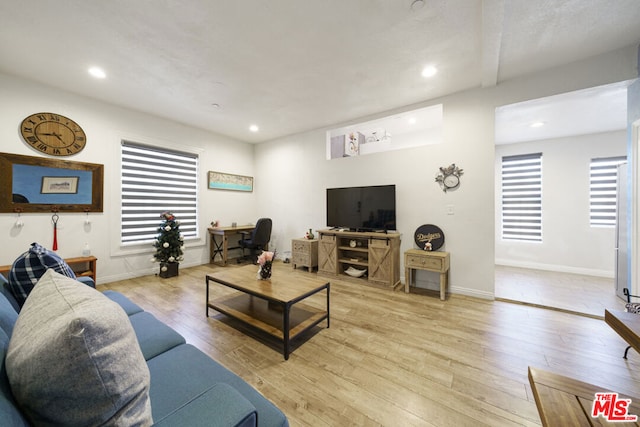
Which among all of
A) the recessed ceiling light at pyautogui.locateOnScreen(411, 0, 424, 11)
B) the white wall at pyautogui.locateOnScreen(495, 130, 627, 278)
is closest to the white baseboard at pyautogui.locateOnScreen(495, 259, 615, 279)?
the white wall at pyautogui.locateOnScreen(495, 130, 627, 278)

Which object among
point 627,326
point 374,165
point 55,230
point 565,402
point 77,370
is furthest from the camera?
point 374,165

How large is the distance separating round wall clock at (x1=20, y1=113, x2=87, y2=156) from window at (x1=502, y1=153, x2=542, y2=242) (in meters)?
7.53

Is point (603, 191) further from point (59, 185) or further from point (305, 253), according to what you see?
point (59, 185)

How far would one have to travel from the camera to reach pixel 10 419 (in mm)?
471

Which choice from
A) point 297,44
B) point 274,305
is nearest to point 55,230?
point 274,305

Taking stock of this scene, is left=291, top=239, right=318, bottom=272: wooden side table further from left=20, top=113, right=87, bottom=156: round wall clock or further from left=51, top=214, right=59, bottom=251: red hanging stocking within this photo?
left=20, top=113, right=87, bottom=156: round wall clock

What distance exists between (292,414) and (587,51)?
4.20 meters

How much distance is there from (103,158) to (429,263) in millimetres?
5044

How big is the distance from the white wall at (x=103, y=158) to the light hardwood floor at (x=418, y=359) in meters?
1.43

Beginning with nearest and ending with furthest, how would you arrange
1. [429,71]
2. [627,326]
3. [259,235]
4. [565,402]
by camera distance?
[565,402], [627,326], [429,71], [259,235]

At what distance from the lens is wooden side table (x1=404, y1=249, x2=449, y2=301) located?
3045 millimetres

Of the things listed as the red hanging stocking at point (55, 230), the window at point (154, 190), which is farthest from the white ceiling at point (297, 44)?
the red hanging stocking at point (55, 230)

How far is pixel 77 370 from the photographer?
0.54 m

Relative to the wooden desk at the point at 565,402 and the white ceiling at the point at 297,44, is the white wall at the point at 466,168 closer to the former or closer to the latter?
the white ceiling at the point at 297,44
